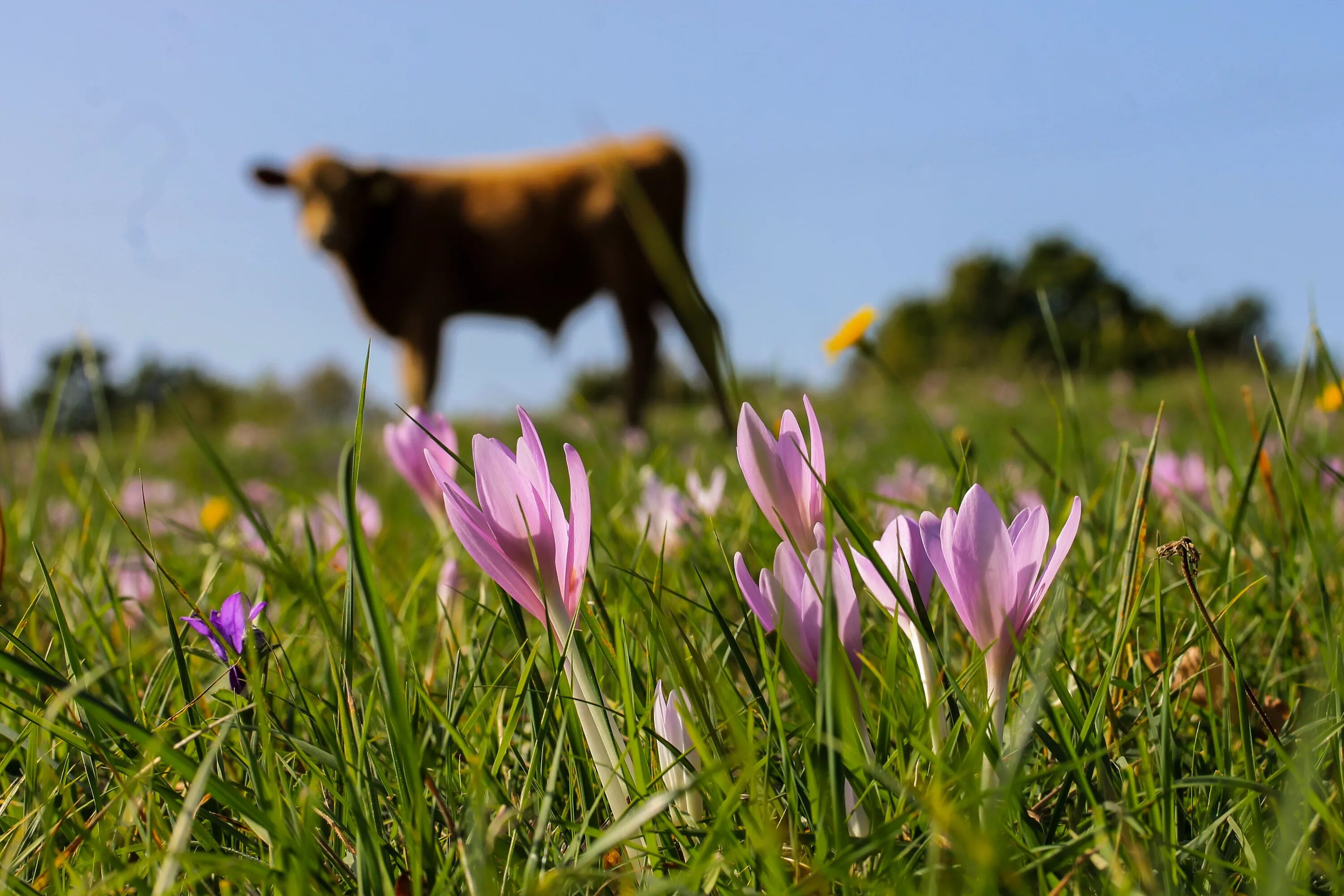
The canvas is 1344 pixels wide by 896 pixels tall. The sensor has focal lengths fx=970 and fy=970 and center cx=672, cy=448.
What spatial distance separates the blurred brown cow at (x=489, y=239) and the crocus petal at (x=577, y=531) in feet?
21.9

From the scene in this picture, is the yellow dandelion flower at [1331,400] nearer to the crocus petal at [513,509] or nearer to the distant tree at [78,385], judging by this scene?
the crocus petal at [513,509]

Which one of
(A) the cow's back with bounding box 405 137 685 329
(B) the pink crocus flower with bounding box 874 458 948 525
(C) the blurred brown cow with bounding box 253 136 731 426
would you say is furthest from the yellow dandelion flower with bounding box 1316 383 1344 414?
(A) the cow's back with bounding box 405 137 685 329

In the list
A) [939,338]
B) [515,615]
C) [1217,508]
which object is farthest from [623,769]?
[939,338]

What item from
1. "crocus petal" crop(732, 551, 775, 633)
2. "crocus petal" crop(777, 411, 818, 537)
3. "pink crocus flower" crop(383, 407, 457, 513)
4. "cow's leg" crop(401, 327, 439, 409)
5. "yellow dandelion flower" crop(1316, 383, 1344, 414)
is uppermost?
"yellow dandelion flower" crop(1316, 383, 1344, 414)

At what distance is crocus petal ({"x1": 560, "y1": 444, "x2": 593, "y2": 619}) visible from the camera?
1.79ft

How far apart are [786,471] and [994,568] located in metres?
0.16

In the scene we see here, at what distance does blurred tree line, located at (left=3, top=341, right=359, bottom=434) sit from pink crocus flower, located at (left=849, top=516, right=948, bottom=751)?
2.15 feet

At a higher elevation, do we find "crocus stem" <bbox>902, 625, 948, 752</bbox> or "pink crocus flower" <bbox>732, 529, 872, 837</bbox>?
"pink crocus flower" <bbox>732, 529, 872, 837</bbox>

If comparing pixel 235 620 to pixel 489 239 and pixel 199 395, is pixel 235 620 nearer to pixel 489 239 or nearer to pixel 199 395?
pixel 489 239

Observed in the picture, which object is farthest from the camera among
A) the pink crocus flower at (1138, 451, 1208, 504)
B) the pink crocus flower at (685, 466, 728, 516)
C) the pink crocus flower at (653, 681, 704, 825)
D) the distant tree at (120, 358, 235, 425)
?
the distant tree at (120, 358, 235, 425)

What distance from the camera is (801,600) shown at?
619 millimetres

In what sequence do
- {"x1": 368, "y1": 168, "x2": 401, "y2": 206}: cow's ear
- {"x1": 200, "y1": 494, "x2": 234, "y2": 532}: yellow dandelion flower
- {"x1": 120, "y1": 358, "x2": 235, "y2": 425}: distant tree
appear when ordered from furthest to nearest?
{"x1": 120, "y1": 358, "x2": 235, "y2": 425}: distant tree
{"x1": 368, "y1": 168, "x2": 401, "y2": 206}: cow's ear
{"x1": 200, "y1": 494, "x2": 234, "y2": 532}: yellow dandelion flower

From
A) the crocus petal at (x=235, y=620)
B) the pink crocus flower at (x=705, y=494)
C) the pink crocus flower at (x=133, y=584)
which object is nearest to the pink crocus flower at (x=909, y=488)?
the pink crocus flower at (x=705, y=494)

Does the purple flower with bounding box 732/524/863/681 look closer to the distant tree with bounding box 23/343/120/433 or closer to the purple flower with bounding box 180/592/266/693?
the purple flower with bounding box 180/592/266/693
